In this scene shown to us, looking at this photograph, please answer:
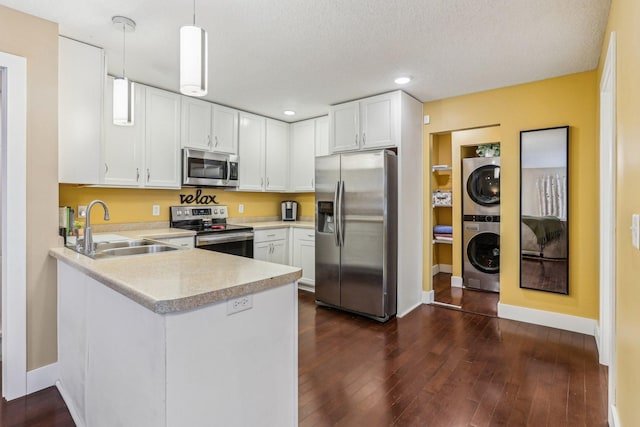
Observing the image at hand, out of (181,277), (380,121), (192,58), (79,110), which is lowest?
(181,277)

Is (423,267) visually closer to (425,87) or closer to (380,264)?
(380,264)

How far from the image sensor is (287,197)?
5480 millimetres

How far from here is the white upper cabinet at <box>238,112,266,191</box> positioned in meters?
4.41

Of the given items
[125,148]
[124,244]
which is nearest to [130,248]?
[124,244]

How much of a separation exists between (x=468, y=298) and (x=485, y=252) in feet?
2.45

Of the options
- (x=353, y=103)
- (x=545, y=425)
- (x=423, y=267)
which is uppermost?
(x=353, y=103)

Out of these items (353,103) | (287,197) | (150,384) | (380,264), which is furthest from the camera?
Answer: (287,197)

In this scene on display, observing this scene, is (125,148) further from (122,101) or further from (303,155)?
(303,155)

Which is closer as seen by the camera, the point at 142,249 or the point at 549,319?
the point at 142,249

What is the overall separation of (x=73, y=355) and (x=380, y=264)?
2558 mm

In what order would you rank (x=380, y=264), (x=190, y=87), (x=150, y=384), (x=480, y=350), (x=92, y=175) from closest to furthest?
(x=150, y=384) → (x=190, y=87) → (x=92, y=175) → (x=480, y=350) → (x=380, y=264)

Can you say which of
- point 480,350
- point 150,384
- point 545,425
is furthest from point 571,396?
point 150,384

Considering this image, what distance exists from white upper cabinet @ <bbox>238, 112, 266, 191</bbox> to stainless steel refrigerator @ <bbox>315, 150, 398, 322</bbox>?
109 cm

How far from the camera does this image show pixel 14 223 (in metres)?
2.11
